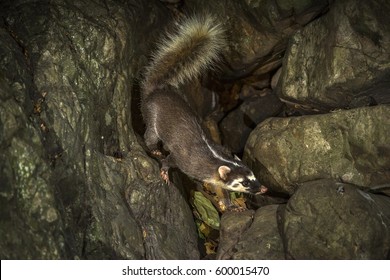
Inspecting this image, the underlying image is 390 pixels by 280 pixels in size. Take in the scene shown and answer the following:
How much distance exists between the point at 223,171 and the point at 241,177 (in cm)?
29

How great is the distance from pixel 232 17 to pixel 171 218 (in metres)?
3.65

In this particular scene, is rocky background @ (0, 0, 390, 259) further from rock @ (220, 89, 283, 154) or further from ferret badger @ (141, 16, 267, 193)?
ferret badger @ (141, 16, 267, 193)

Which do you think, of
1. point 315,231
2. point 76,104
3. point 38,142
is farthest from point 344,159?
point 38,142

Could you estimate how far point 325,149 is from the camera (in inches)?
266

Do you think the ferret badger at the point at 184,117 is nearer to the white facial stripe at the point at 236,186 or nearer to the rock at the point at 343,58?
the white facial stripe at the point at 236,186

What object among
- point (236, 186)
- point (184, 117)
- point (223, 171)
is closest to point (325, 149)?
point (236, 186)

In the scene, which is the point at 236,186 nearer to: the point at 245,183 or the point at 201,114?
the point at 245,183

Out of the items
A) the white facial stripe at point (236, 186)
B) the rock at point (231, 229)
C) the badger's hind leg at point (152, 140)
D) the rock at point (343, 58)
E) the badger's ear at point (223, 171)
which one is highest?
the rock at point (343, 58)

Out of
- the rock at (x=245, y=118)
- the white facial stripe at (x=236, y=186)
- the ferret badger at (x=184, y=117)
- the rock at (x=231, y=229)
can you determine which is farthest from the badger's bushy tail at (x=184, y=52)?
the rock at (x=231, y=229)

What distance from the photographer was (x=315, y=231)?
5324 mm

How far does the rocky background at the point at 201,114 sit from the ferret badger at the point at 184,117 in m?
0.33

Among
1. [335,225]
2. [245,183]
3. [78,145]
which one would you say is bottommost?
[335,225]

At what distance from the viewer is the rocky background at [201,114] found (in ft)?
14.5

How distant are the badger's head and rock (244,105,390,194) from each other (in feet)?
2.11
